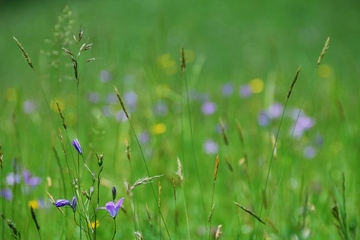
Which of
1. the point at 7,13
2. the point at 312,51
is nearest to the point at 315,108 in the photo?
the point at 312,51

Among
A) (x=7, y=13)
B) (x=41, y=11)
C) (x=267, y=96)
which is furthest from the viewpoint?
(x=7, y=13)

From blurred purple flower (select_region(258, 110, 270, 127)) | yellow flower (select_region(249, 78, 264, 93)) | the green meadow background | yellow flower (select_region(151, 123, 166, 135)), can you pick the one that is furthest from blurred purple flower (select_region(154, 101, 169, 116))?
yellow flower (select_region(249, 78, 264, 93))

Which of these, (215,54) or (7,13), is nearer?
(215,54)

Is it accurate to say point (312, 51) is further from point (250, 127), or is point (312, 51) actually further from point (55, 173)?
point (55, 173)

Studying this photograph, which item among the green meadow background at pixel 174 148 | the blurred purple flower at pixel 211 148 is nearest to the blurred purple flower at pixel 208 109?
the green meadow background at pixel 174 148

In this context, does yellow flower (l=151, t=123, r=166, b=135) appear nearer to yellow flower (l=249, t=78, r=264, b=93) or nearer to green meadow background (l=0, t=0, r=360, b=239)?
green meadow background (l=0, t=0, r=360, b=239)

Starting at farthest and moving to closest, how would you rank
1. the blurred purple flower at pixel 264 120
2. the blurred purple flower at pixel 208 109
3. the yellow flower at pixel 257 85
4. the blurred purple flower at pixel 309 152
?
the yellow flower at pixel 257 85 < the blurred purple flower at pixel 208 109 < the blurred purple flower at pixel 264 120 < the blurred purple flower at pixel 309 152

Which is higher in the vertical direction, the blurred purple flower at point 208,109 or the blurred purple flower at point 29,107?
the blurred purple flower at point 208,109

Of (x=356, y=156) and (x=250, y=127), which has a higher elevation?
(x=356, y=156)

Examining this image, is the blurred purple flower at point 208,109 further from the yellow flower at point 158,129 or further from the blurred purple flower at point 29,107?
the blurred purple flower at point 29,107

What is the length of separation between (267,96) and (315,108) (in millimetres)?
464

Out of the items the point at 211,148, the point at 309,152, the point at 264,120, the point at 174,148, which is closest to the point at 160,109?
the point at 174,148

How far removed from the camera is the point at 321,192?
70.6 inches

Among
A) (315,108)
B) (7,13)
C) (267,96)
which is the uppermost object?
(267,96)
